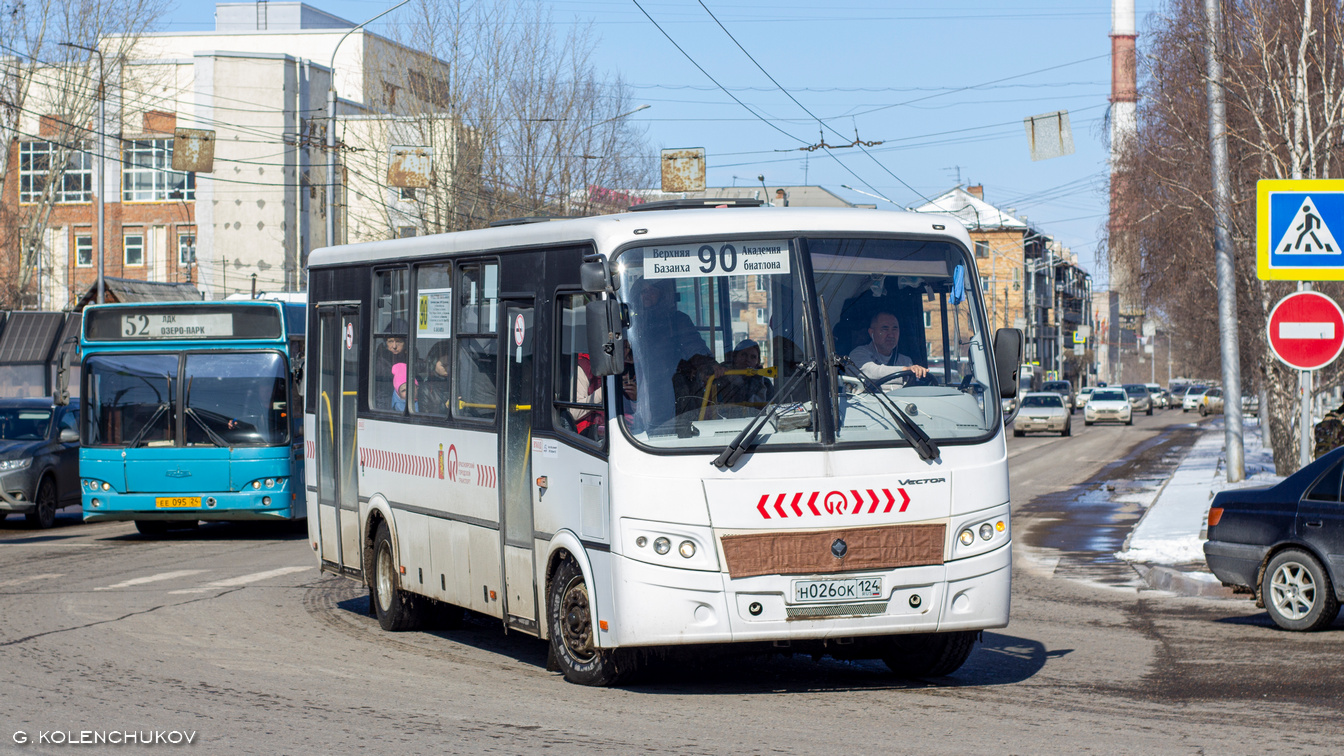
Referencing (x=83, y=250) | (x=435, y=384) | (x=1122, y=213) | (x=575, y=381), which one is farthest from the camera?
(x=83, y=250)

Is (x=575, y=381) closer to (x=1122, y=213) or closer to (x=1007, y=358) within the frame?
(x=1007, y=358)

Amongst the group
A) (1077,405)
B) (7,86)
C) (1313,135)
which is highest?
(7,86)

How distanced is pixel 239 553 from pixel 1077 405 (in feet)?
298

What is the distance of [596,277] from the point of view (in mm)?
8469

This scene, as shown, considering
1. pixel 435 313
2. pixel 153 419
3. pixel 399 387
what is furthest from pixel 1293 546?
pixel 153 419

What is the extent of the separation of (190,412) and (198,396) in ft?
0.73

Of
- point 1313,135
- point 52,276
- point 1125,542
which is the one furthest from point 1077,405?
point 1125,542

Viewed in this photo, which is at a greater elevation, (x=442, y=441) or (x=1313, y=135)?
(x=1313, y=135)

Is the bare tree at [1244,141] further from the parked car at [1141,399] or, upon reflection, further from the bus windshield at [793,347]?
the parked car at [1141,399]

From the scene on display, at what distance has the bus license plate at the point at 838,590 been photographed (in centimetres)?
834

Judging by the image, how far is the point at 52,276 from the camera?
221ft

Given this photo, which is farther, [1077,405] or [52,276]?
[1077,405]

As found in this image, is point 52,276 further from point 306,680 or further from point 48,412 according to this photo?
point 306,680

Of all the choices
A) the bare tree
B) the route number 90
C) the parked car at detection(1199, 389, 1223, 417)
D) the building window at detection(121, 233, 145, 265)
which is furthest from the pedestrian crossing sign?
the parked car at detection(1199, 389, 1223, 417)
